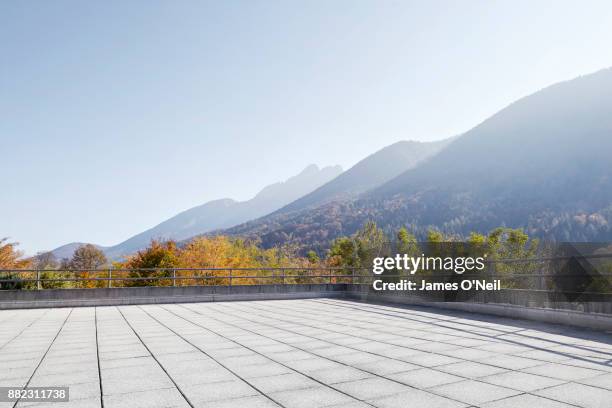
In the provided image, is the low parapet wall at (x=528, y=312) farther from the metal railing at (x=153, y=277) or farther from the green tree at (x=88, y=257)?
the green tree at (x=88, y=257)

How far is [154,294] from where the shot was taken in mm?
18031

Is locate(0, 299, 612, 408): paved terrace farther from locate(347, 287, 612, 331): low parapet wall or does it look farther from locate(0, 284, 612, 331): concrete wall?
locate(0, 284, 612, 331): concrete wall

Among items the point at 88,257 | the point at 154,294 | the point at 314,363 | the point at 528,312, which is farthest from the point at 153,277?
the point at 88,257

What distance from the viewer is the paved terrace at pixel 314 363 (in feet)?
16.0

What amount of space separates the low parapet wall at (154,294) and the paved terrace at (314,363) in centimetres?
513

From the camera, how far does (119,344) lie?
844cm

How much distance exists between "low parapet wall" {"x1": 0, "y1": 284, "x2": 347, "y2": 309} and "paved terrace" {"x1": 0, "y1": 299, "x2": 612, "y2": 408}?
513cm

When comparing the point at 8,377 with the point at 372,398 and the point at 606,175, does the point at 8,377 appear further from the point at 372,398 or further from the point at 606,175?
the point at 606,175

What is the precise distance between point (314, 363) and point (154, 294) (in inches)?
512

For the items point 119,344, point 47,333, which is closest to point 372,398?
point 119,344

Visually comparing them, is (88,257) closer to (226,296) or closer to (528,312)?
(226,296)

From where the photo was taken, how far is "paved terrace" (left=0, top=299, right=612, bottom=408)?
4.88 metres

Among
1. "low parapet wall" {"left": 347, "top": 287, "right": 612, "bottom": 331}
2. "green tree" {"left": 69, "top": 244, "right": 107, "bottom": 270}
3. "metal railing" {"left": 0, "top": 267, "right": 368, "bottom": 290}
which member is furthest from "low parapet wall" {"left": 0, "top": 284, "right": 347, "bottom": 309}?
"green tree" {"left": 69, "top": 244, "right": 107, "bottom": 270}

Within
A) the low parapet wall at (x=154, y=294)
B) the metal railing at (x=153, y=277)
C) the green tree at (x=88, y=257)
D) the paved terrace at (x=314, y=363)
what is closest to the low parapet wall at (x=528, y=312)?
the paved terrace at (x=314, y=363)
